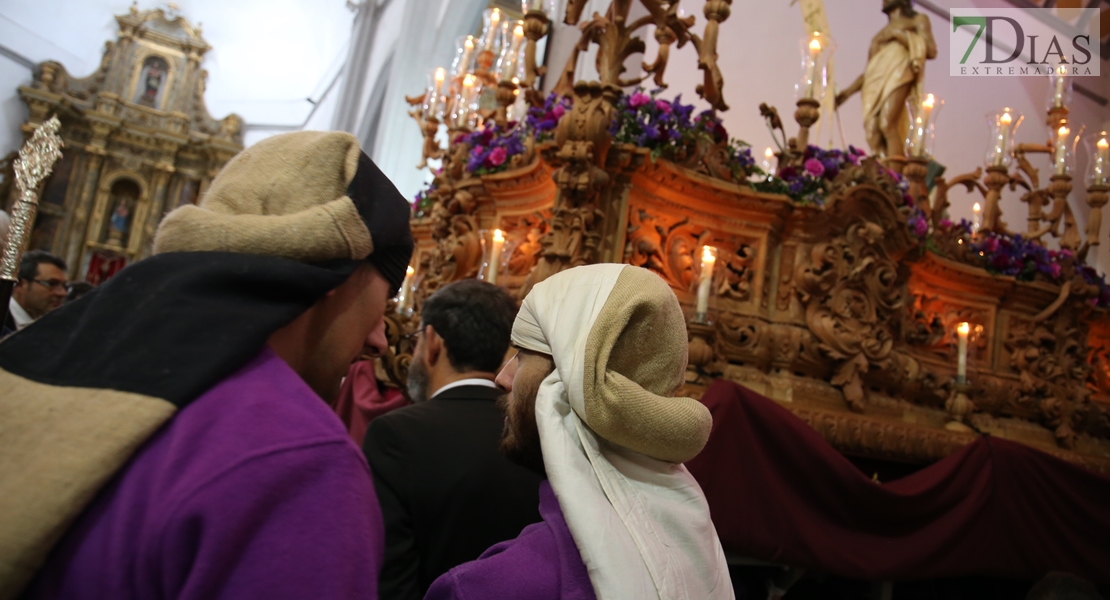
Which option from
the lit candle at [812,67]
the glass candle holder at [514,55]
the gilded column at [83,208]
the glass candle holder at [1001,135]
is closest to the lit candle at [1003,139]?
the glass candle holder at [1001,135]

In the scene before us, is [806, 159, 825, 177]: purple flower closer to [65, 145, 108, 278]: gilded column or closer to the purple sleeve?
the purple sleeve

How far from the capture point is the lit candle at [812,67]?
14.2 ft

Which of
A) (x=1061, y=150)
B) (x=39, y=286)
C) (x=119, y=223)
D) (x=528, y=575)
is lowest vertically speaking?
(x=119, y=223)

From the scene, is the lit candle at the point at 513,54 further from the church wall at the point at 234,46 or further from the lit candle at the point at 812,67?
the church wall at the point at 234,46

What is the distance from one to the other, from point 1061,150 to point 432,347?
5515mm

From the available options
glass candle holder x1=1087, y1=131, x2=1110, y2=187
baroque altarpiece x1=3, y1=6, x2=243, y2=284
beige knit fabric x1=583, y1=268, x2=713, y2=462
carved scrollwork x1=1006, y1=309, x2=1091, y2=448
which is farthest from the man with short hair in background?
baroque altarpiece x1=3, y1=6, x2=243, y2=284

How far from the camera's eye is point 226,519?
703mm

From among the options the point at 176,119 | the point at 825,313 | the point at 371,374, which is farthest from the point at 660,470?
the point at 176,119

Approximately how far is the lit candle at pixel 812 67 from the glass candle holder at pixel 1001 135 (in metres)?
1.90

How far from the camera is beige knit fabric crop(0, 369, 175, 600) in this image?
680 millimetres

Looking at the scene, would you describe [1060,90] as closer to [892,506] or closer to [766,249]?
[766,249]

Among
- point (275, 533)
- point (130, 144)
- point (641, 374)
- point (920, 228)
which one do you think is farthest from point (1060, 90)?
point (130, 144)

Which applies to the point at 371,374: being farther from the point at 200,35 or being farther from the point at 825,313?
the point at 200,35

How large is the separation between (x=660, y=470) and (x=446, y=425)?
814mm
